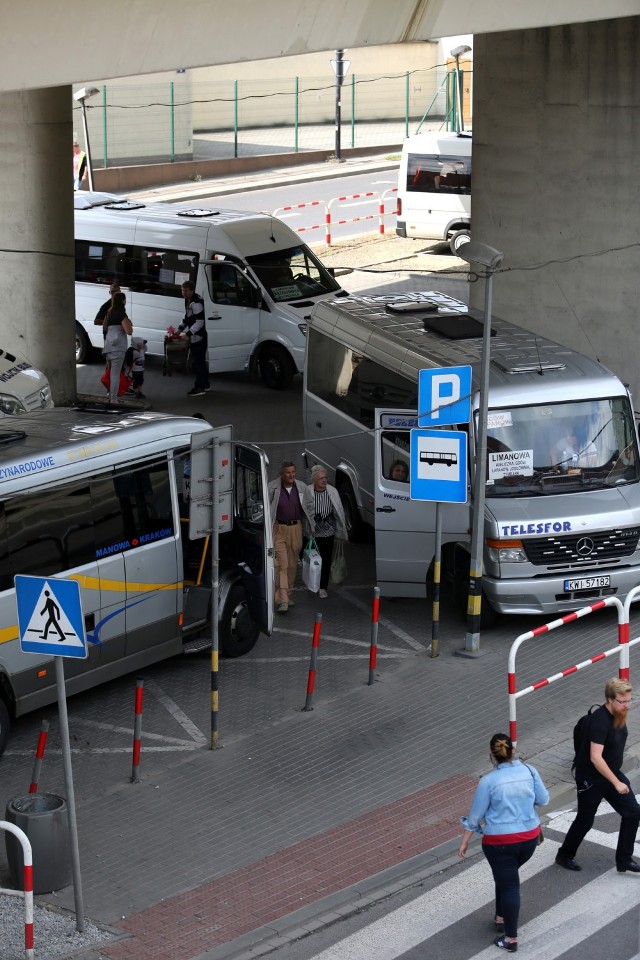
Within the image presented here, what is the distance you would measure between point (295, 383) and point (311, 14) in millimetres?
12547

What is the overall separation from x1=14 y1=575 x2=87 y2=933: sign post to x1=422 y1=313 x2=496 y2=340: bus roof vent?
8.15 meters

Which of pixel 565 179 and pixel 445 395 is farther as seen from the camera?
pixel 565 179

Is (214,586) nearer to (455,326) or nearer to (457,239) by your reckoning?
(455,326)

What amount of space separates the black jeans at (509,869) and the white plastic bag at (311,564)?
257 inches

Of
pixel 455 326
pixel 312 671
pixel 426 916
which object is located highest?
pixel 455 326

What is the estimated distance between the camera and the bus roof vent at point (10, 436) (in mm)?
12515

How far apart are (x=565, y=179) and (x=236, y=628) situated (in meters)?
9.50

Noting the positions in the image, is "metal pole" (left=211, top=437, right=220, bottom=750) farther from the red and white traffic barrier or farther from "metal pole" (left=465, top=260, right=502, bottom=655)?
the red and white traffic barrier

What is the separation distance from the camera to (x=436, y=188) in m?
36.0

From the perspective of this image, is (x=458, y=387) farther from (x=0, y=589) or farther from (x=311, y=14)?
(x=0, y=589)

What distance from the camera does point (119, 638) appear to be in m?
13.0

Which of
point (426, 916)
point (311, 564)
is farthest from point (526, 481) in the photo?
point (426, 916)

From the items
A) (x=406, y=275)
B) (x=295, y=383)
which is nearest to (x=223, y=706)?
(x=295, y=383)

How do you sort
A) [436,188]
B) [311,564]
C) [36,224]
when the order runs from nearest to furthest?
[311,564]
[36,224]
[436,188]
